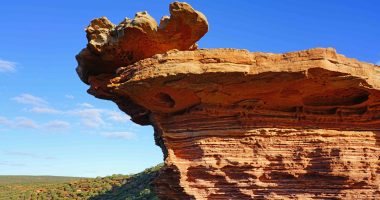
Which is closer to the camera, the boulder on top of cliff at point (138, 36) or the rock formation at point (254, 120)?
the rock formation at point (254, 120)

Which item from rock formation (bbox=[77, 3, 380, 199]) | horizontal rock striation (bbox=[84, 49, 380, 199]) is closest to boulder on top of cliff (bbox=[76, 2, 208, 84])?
rock formation (bbox=[77, 3, 380, 199])

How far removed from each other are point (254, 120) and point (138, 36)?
427cm

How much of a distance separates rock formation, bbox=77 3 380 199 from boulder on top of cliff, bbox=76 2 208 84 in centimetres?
5

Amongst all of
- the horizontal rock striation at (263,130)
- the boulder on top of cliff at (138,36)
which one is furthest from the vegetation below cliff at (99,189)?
the horizontal rock striation at (263,130)

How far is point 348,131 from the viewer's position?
13383 mm

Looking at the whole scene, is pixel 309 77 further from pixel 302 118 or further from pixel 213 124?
pixel 213 124

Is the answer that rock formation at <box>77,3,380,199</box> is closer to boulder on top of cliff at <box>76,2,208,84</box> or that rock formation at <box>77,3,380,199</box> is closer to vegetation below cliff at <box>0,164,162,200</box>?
boulder on top of cliff at <box>76,2,208,84</box>

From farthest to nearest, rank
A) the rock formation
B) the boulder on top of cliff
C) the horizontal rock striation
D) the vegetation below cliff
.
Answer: the vegetation below cliff, the boulder on top of cliff, the horizontal rock striation, the rock formation

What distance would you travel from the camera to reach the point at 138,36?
13320 millimetres

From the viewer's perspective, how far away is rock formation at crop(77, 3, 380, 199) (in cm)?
1207

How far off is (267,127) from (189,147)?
239cm

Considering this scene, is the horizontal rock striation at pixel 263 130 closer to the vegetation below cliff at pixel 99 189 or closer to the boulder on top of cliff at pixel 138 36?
the boulder on top of cliff at pixel 138 36

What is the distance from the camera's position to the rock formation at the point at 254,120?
12070mm

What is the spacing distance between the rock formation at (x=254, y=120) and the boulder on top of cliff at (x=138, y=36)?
52 mm
